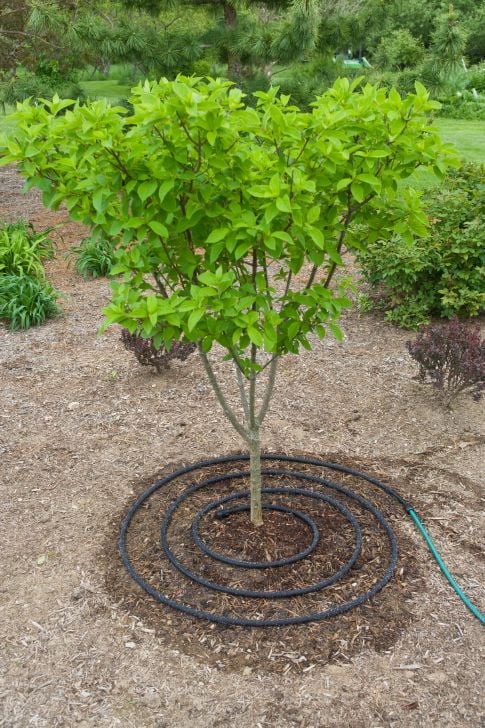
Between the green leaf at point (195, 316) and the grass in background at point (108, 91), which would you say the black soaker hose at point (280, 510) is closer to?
the green leaf at point (195, 316)

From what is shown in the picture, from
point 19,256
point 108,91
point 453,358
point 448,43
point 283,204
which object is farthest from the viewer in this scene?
point 108,91

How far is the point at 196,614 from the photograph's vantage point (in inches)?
107

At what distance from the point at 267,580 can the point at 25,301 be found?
12.2 feet

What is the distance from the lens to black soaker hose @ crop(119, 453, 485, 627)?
273 centimetres

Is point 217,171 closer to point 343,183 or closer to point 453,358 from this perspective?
point 343,183

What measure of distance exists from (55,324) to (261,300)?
388 centimetres

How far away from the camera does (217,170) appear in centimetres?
218

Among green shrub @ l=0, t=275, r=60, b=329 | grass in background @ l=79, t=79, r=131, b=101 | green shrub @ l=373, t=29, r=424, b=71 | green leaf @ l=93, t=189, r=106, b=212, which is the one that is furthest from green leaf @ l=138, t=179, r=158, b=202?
green shrub @ l=373, t=29, r=424, b=71

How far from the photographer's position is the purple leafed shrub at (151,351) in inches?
181

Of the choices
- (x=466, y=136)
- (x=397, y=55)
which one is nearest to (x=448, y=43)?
(x=397, y=55)

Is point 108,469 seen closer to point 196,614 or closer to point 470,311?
point 196,614

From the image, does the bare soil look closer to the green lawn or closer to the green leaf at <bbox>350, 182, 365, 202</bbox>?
the green leaf at <bbox>350, 182, 365, 202</bbox>

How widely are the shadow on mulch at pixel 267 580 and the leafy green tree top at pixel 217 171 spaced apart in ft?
3.78

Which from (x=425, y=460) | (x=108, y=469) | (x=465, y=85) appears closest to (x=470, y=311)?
(x=425, y=460)
